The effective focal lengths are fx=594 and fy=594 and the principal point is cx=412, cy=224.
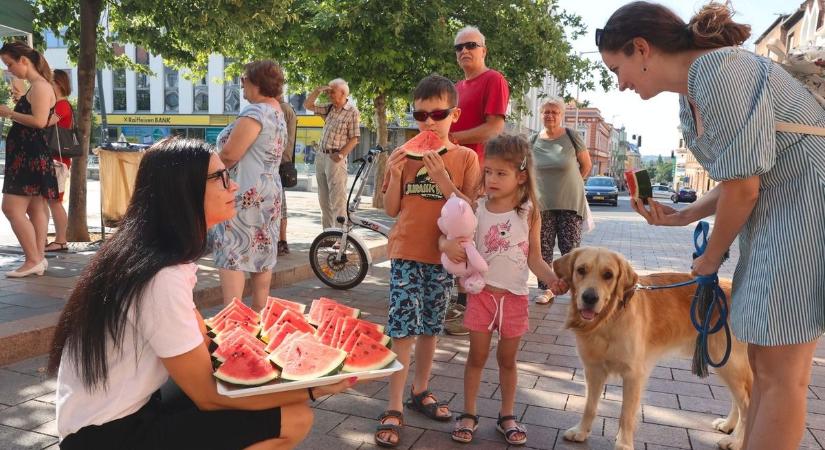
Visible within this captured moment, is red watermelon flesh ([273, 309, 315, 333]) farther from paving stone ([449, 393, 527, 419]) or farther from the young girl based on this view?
paving stone ([449, 393, 527, 419])

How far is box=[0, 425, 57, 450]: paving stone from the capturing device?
9.97 feet

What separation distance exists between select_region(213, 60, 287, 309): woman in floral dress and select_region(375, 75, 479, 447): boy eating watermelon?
1.43 metres

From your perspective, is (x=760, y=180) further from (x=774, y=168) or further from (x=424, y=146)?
(x=424, y=146)

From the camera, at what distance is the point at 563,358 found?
499 centimetres

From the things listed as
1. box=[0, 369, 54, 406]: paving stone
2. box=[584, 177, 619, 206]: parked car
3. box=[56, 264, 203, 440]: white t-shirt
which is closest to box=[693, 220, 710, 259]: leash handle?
box=[56, 264, 203, 440]: white t-shirt

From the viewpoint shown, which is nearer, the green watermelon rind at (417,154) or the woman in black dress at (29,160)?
the green watermelon rind at (417,154)

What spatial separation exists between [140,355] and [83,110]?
8.05 metres

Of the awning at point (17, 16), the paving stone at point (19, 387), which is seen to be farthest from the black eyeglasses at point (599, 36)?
the awning at point (17, 16)

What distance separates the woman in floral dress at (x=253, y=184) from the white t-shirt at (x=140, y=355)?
2.41 m

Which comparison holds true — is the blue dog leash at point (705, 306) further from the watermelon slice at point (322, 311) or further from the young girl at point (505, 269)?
the watermelon slice at point (322, 311)

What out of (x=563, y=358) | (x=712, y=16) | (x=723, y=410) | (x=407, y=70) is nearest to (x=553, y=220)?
(x=563, y=358)

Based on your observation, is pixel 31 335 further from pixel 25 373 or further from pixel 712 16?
pixel 712 16

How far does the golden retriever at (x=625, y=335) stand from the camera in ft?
10.7

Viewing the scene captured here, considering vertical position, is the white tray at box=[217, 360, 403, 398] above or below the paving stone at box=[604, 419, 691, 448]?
above
